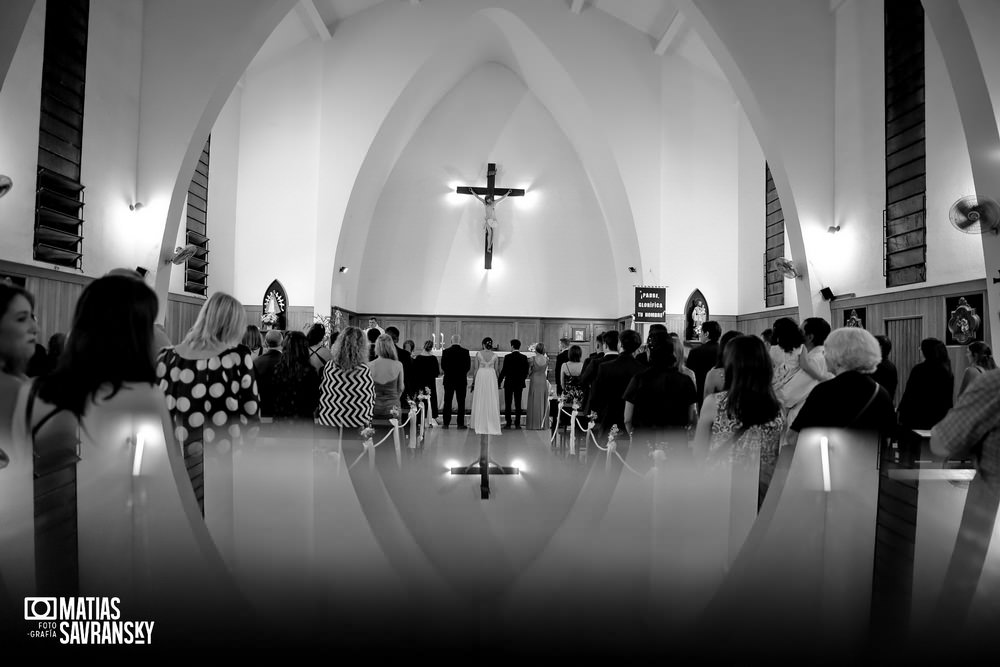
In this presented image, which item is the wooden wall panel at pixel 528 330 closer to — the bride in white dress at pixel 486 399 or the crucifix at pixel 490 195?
the crucifix at pixel 490 195

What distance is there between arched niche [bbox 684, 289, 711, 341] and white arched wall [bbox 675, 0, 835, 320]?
396 cm

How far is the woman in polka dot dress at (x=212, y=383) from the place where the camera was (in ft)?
7.93

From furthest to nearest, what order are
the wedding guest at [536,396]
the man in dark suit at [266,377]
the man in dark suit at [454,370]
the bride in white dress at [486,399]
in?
1. the wedding guest at [536,396]
2. the man in dark suit at [454,370]
3. the bride in white dress at [486,399]
4. the man in dark suit at [266,377]

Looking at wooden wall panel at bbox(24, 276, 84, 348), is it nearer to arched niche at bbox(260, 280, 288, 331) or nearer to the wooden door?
arched niche at bbox(260, 280, 288, 331)

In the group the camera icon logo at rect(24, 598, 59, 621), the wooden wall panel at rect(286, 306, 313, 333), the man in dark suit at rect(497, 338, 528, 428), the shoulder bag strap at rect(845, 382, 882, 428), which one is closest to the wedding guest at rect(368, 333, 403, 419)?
the shoulder bag strap at rect(845, 382, 882, 428)

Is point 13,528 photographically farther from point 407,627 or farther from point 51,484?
point 407,627

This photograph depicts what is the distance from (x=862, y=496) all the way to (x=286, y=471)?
1.85 metres

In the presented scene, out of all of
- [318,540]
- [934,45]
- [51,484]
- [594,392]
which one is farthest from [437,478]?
[934,45]

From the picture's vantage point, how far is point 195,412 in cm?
242

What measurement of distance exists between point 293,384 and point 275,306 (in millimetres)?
9610

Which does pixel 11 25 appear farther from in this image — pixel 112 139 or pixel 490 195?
pixel 490 195

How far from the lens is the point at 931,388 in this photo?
4.70m

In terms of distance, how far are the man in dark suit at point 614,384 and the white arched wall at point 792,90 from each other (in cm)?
537

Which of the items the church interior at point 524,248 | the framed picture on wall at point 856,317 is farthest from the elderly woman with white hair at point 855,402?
the framed picture on wall at point 856,317
